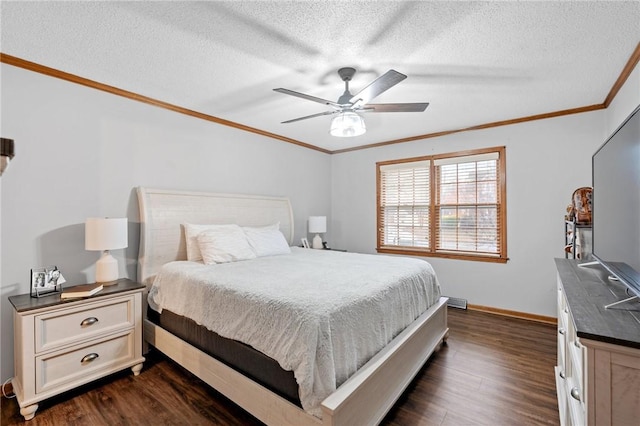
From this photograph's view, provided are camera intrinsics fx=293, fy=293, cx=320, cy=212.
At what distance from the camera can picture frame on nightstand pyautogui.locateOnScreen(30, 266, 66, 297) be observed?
7.13ft

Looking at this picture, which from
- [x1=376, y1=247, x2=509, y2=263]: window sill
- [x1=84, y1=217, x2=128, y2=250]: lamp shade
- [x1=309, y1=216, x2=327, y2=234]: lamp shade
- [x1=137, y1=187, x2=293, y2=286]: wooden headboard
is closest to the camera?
[x1=84, y1=217, x2=128, y2=250]: lamp shade

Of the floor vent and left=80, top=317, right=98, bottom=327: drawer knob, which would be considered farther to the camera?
the floor vent

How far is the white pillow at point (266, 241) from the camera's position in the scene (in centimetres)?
337

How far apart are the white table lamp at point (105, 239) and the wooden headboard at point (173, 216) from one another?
359 millimetres

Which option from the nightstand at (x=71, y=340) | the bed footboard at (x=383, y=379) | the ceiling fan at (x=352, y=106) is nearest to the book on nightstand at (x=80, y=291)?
the nightstand at (x=71, y=340)

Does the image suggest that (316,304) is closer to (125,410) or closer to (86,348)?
(125,410)

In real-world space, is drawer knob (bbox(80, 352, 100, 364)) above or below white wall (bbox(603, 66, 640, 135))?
below

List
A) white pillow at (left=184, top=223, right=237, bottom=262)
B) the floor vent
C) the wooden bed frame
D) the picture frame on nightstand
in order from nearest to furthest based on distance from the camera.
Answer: the wooden bed frame
the picture frame on nightstand
white pillow at (left=184, top=223, right=237, bottom=262)
the floor vent

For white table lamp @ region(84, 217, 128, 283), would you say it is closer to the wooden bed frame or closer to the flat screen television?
the wooden bed frame

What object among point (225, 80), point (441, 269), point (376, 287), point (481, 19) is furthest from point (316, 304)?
point (441, 269)

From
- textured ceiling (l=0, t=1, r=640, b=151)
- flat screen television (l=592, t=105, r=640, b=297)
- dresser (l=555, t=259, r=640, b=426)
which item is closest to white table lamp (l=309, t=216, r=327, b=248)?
textured ceiling (l=0, t=1, r=640, b=151)

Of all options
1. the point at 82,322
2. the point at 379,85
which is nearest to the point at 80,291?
the point at 82,322

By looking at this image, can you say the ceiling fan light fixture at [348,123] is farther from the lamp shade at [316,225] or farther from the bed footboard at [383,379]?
the lamp shade at [316,225]

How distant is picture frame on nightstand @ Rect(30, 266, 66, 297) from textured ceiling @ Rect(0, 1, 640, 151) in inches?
64.3
